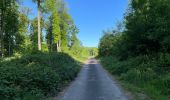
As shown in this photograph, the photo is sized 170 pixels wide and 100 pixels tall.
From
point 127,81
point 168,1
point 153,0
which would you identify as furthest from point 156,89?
point 153,0

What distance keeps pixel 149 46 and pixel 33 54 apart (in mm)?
11331

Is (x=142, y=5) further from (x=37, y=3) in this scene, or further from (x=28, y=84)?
(x=28, y=84)

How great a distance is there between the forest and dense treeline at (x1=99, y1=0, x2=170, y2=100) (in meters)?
5.44

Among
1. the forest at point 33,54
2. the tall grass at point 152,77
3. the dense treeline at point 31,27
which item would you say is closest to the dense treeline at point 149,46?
the tall grass at point 152,77

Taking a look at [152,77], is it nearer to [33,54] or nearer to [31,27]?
[33,54]

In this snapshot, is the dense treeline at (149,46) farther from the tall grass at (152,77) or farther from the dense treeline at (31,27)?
the dense treeline at (31,27)

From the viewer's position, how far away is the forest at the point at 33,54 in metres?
14.1

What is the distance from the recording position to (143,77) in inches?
842

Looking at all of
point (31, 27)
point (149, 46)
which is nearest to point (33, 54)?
point (149, 46)

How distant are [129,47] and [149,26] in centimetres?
477

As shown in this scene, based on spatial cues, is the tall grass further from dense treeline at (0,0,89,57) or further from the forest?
dense treeline at (0,0,89,57)

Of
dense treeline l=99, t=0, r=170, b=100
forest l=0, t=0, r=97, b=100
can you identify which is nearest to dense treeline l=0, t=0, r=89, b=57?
forest l=0, t=0, r=97, b=100

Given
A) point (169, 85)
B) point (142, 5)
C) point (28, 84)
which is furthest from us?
point (142, 5)

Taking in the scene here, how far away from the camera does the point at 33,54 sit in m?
29.4
